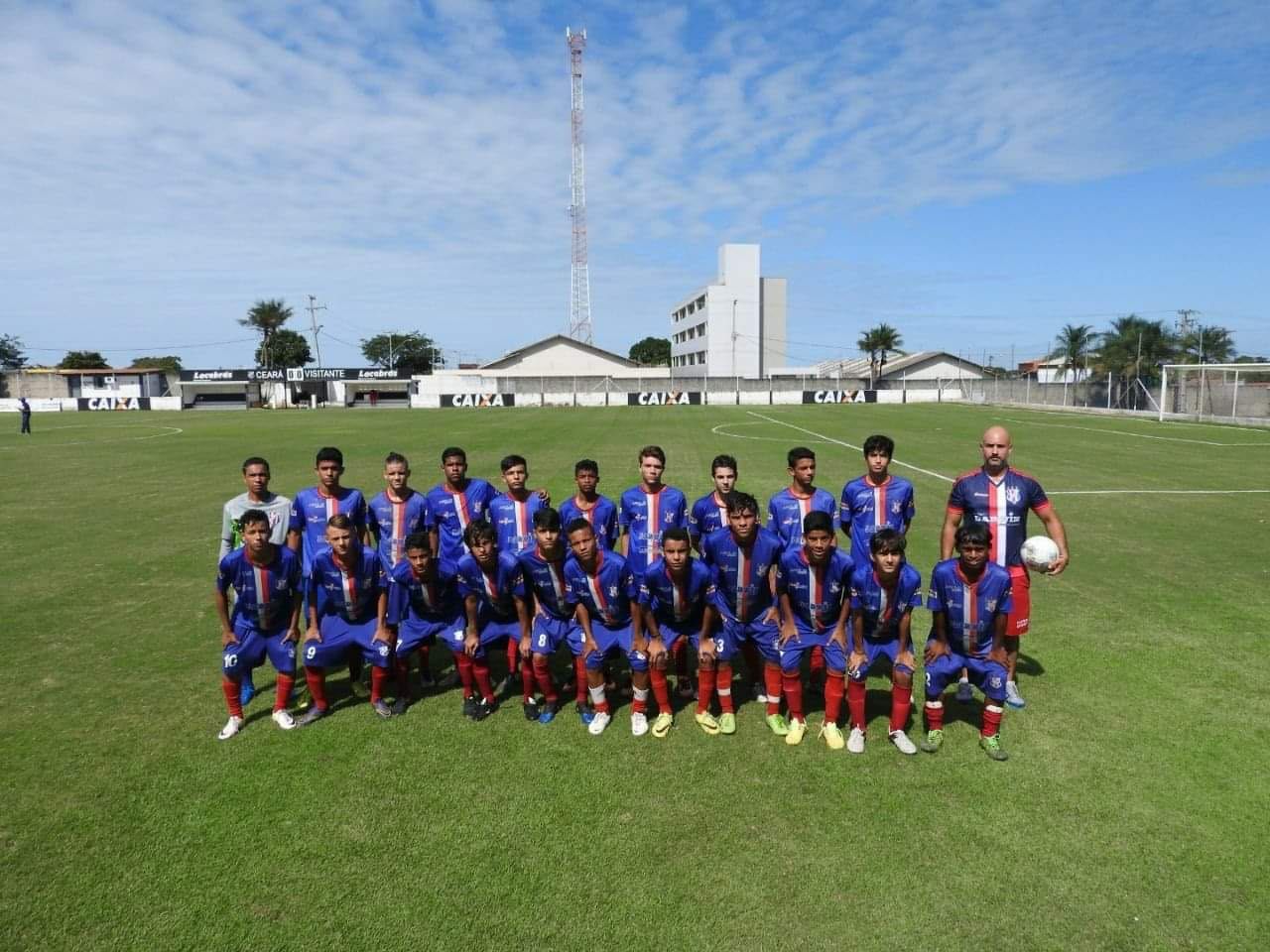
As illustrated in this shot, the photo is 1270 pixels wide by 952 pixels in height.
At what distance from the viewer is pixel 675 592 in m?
5.55

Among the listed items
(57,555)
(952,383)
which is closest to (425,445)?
(57,555)

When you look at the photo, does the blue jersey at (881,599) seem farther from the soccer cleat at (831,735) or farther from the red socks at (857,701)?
the soccer cleat at (831,735)

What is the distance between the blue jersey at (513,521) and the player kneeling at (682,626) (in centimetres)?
149

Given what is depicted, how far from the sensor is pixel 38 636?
24.6 feet

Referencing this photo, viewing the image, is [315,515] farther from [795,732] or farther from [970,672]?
[970,672]

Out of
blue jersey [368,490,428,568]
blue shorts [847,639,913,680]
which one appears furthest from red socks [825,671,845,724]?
blue jersey [368,490,428,568]

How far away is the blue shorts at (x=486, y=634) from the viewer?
578cm

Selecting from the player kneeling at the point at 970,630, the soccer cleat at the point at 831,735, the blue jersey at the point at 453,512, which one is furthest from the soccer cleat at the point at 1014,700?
the blue jersey at the point at 453,512

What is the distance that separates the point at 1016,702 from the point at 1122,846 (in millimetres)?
1784

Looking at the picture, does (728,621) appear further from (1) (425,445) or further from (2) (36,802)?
(1) (425,445)

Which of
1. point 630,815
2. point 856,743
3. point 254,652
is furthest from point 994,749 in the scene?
point 254,652

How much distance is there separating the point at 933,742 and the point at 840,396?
206 ft

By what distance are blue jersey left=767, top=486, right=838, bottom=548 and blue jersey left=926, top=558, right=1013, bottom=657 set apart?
127cm

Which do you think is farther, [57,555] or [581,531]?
[57,555]
